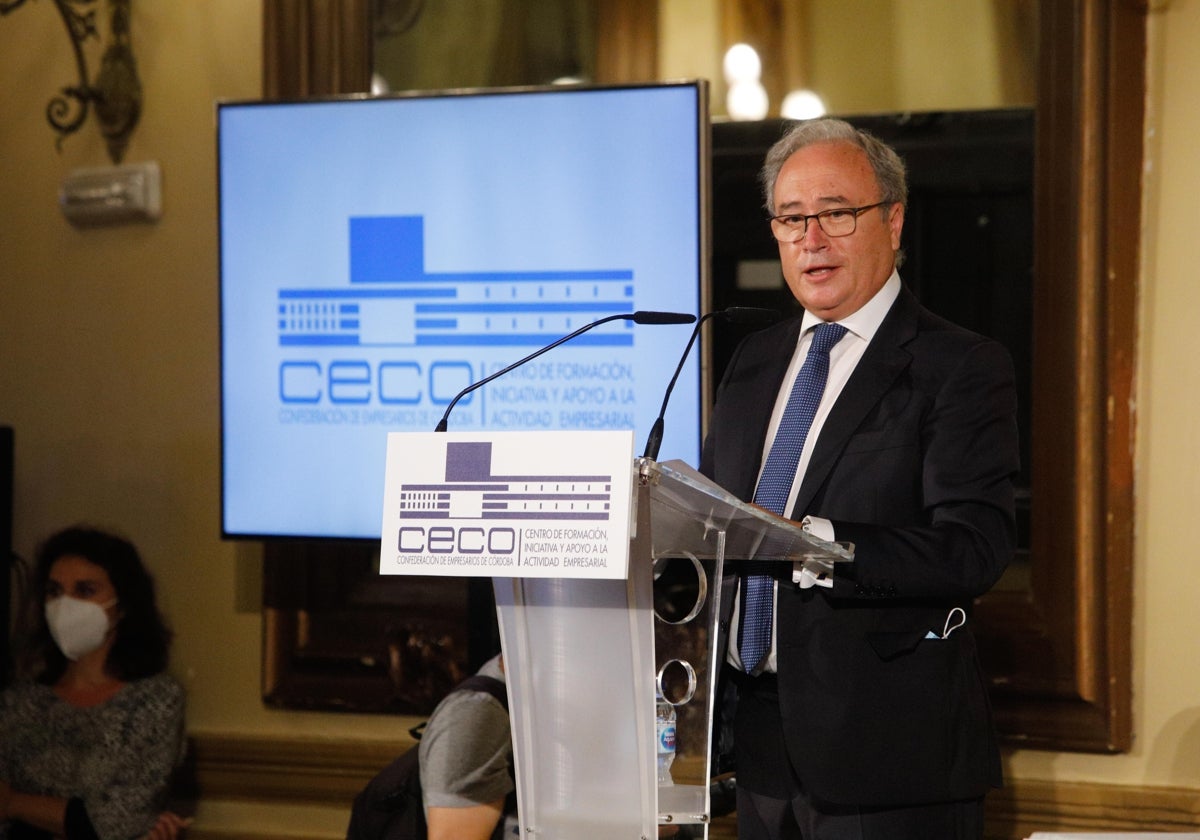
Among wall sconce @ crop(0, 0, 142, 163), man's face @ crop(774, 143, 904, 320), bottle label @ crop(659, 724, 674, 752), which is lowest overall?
bottle label @ crop(659, 724, 674, 752)

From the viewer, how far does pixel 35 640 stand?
3457mm

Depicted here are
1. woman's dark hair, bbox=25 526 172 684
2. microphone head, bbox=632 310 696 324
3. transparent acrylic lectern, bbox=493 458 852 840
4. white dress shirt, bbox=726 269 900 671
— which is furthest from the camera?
woman's dark hair, bbox=25 526 172 684

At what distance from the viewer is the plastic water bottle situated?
1688 millimetres

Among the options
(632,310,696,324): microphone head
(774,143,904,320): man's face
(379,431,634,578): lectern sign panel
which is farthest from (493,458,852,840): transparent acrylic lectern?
(774,143,904,320): man's face

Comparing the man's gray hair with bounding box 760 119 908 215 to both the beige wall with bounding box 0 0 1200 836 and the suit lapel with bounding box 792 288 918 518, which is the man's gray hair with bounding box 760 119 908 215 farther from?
the beige wall with bounding box 0 0 1200 836

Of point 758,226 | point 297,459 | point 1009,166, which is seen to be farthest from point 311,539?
point 1009,166

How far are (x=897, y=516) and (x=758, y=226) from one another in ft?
5.01

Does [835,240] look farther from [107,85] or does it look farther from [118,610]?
[107,85]

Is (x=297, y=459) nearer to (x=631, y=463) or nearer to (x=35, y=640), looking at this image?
(x=35, y=640)

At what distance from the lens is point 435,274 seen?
10.3 feet

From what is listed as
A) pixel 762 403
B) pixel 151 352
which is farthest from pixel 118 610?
pixel 762 403

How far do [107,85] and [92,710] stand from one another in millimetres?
1690

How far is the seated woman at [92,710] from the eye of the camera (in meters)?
3.29

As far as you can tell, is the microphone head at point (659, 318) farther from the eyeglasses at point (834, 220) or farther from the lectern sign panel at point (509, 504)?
the lectern sign panel at point (509, 504)
